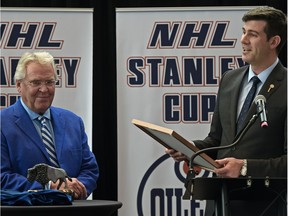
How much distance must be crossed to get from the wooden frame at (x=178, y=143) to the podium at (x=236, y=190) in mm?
120

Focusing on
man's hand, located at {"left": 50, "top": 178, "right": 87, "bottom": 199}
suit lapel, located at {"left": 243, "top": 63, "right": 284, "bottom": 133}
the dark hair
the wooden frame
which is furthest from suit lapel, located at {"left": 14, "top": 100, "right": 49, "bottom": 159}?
the dark hair

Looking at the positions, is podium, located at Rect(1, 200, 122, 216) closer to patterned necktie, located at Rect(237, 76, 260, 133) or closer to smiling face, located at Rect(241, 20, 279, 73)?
patterned necktie, located at Rect(237, 76, 260, 133)

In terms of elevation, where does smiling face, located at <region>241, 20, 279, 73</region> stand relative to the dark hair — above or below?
below

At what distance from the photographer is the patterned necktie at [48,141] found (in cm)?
402

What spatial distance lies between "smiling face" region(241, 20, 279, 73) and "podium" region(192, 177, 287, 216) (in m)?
0.75

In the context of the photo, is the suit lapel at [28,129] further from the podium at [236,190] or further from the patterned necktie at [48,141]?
the podium at [236,190]

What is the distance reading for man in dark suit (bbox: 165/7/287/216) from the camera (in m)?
3.48

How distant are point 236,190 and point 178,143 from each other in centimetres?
34

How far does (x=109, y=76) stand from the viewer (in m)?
5.88

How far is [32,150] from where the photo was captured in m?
3.97

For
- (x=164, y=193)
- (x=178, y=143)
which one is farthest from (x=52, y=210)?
(x=164, y=193)

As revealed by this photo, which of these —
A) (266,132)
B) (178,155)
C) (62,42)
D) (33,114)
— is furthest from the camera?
(62,42)

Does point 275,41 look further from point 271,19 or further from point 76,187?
point 76,187

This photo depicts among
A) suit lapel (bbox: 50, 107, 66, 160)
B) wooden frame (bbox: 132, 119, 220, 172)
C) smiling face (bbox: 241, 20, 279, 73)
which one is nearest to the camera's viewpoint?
wooden frame (bbox: 132, 119, 220, 172)
